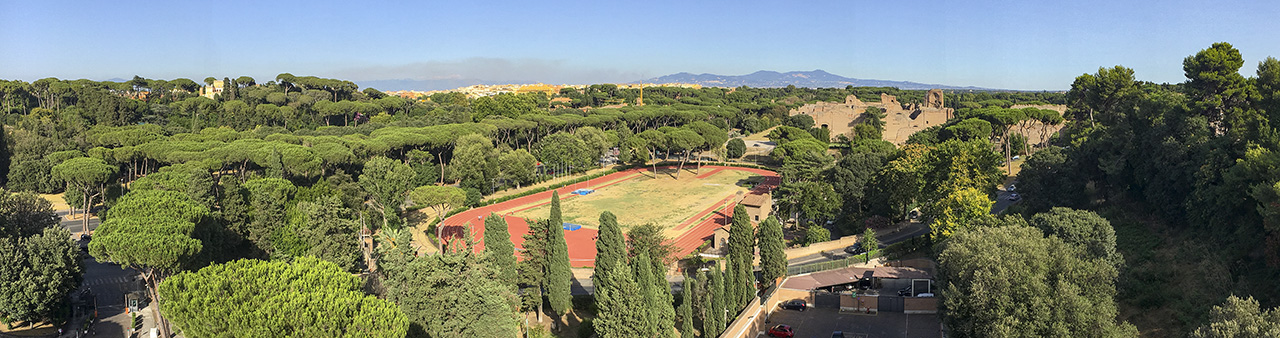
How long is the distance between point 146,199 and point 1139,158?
42.0 metres

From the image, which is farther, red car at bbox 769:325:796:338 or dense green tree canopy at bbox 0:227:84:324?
red car at bbox 769:325:796:338

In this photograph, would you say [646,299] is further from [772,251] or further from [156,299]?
[156,299]

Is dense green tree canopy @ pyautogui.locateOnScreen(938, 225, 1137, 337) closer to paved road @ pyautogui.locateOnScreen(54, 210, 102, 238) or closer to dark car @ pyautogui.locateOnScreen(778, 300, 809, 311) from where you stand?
dark car @ pyautogui.locateOnScreen(778, 300, 809, 311)

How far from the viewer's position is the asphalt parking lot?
2505 centimetres

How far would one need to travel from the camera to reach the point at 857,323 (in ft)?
86.1

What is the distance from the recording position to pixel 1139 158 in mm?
33406

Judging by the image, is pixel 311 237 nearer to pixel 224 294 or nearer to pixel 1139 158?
pixel 224 294

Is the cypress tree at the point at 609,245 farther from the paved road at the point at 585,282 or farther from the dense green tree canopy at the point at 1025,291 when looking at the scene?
the dense green tree canopy at the point at 1025,291

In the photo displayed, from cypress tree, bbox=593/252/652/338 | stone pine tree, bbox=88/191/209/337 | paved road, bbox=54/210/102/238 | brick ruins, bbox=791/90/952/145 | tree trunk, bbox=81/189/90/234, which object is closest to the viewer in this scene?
cypress tree, bbox=593/252/652/338

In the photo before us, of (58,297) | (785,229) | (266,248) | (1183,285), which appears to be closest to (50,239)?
(58,297)

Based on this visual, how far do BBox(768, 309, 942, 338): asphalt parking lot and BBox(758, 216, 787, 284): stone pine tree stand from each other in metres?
1.61

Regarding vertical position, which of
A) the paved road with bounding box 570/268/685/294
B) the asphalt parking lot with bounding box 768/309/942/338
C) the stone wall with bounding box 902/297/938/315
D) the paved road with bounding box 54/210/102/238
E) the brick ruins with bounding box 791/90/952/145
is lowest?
the paved road with bounding box 570/268/685/294

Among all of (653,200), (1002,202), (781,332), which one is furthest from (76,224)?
(1002,202)

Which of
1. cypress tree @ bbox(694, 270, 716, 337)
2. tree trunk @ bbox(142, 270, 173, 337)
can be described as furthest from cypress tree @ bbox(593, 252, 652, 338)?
tree trunk @ bbox(142, 270, 173, 337)
